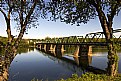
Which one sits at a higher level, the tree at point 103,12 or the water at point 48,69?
the tree at point 103,12

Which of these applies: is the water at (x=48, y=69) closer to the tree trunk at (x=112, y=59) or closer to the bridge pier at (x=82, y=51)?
the bridge pier at (x=82, y=51)

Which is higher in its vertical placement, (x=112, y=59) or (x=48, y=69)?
(x=112, y=59)

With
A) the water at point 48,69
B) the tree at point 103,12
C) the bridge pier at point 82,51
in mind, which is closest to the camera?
the tree at point 103,12

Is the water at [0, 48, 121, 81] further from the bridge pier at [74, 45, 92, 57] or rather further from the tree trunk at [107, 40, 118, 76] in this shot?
the tree trunk at [107, 40, 118, 76]

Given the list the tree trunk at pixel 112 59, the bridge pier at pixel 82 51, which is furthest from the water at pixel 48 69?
the tree trunk at pixel 112 59

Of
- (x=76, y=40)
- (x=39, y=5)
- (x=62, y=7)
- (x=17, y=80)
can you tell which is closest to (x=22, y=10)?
(x=39, y=5)

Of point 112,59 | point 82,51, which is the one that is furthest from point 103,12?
point 82,51

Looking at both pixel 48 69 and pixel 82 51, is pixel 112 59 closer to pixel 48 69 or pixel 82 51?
pixel 48 69

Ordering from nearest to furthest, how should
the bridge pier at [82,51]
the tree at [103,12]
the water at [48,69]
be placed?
the tree at [103,12] → the water at [48,69] → the bridge pier at [82,51]

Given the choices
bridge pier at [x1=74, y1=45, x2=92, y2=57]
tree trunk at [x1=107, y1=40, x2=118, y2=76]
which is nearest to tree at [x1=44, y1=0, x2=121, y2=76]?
tree trunk at [x1=107, y1=40, x2=118, y2=76]

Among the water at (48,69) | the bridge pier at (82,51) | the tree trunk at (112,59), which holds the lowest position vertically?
the water at (48,69)

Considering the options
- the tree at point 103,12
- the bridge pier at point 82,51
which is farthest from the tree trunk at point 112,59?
the bridge pier at point 82,51

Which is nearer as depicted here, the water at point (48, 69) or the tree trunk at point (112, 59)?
the tree trunk at point (112, 59)

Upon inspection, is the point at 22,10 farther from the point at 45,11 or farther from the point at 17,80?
the point at 17,80
